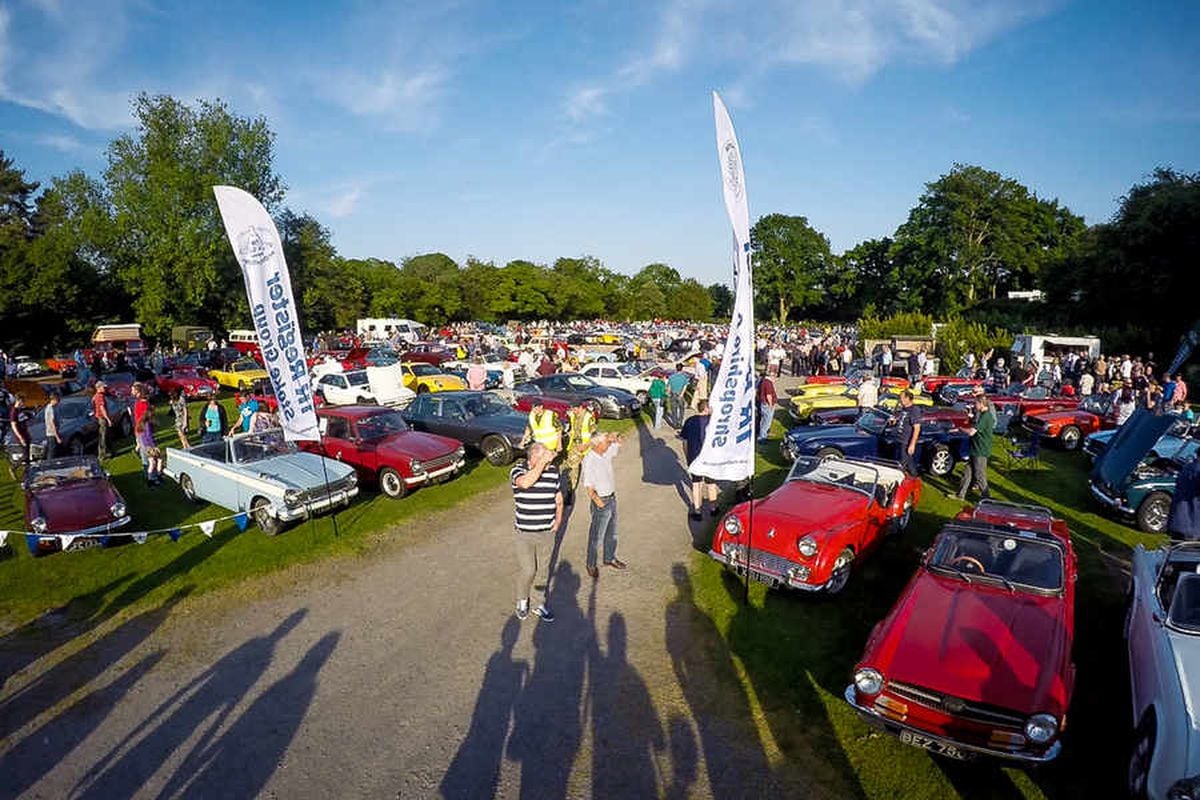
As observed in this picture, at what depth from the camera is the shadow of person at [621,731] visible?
180 inches

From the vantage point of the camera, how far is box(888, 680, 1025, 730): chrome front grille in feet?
14.5

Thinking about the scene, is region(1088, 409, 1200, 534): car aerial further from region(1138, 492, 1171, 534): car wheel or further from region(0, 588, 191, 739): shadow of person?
region(0, 588, 191, 739): shadow of person

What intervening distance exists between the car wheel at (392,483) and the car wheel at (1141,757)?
1002 centimetres

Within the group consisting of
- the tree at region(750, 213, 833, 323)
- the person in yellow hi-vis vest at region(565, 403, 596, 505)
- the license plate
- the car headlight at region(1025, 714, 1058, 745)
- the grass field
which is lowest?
the grass field

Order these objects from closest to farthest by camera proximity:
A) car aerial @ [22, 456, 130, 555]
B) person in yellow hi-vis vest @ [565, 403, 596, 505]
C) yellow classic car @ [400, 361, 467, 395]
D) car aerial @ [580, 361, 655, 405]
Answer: person in yellow hi-vis vest @ [565, 403, 596, 505], car aerial @ [22, 456, 130, 555], car aerial @ [580, 361, 655, 405], yellow classic car @ [400, 361, 467, 395]

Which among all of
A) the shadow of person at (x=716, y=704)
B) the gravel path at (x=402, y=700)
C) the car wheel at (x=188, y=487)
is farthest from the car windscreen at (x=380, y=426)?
the shadow of person at (x=716, y=704)

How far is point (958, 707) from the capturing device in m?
4.54

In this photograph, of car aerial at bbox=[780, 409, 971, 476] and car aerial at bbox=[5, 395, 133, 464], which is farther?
car aerial at bbox=[5, 395, 133, 464]

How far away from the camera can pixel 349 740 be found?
506 centimetres

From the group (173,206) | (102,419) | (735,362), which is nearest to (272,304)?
(735,362)

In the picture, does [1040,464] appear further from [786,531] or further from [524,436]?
[524,436]

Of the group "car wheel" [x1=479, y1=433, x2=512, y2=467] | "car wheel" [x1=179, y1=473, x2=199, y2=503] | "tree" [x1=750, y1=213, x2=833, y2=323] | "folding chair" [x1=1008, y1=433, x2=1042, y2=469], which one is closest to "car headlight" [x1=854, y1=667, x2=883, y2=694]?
"car wheel" [x1=479, y1=433, x2=512, y2=467]

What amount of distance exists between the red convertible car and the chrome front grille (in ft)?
7.40

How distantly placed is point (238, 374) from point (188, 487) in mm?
17276
